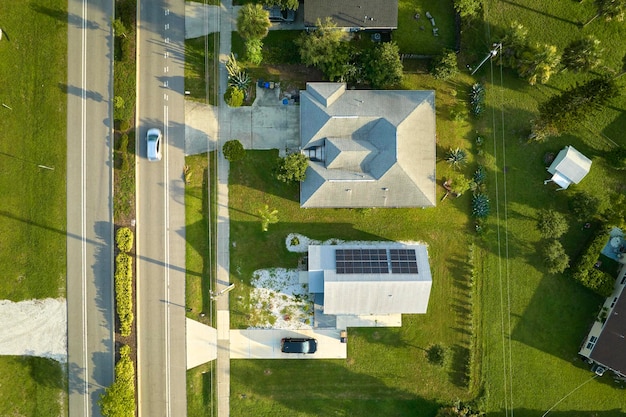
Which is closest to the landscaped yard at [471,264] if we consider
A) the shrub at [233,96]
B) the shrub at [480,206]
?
the shrub at [480,206]

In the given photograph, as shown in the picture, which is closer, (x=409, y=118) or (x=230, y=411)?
(x=409, y=118)

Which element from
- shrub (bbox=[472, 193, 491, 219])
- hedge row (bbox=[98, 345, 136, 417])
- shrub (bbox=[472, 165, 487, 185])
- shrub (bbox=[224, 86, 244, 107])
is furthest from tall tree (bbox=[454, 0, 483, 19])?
hedge row (bbox=[98, 345, 136, 417])

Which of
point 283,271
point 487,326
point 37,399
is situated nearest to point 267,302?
point 283,271

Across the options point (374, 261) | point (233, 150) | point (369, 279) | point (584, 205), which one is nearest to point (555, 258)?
point (584, 205)

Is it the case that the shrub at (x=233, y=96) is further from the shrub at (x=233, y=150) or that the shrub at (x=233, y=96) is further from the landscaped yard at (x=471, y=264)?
the landscaped yard at (x=471, y=264)

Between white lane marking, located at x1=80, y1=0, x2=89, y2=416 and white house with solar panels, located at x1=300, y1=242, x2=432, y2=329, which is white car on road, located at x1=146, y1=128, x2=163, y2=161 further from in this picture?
white house with solar panels, located at x1=300, y1=242, x2=432, y2=329

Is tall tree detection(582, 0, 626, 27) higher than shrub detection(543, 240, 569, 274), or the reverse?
tall tree detection(582, 0, 626, 27)

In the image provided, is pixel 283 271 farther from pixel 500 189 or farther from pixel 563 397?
pixel 563 397
